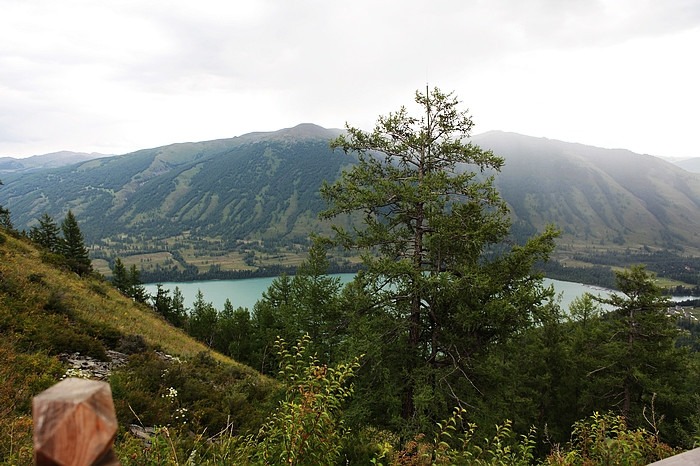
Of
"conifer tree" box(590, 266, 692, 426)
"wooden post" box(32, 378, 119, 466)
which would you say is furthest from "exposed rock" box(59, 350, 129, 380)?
"conifer tree" box(590, 266, 692, 426)

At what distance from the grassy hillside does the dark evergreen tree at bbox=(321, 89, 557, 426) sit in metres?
4.03

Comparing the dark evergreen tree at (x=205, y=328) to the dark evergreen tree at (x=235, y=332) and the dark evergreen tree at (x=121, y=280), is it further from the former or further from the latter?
the dark evergreen tree at (x=121, y=280)

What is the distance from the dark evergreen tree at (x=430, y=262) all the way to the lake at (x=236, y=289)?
119m

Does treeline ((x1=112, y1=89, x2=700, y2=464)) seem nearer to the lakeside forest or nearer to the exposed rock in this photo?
the lakeside forest

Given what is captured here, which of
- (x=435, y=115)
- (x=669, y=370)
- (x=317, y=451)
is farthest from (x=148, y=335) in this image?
(x=669, y=370)

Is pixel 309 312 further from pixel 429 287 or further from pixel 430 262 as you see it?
pixel 429 287

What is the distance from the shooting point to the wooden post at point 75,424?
3.39 ft

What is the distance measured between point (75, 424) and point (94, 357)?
34.0ft

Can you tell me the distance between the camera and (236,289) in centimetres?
15588

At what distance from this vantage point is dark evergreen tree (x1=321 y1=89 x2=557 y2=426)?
867 cm

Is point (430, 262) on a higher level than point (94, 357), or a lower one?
higher

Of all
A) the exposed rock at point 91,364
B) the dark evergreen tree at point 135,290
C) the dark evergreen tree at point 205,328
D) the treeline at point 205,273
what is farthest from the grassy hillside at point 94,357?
the treeline at point 205,273

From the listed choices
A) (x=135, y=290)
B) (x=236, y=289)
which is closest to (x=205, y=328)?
(x=135, y=290)

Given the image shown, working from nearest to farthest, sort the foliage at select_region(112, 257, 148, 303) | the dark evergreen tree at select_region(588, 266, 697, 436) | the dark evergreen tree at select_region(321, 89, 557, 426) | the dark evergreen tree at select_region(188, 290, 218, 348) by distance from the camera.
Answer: the dark evergreen tree at select_region(321, 89, 557, 426) → the dark evergreen tree at select_region(588, 266, 697, 436) → the dark evergreen tree at select_region(188, 290, 218, 348) → the foliage at select_region(112, 257, 148, 303)
